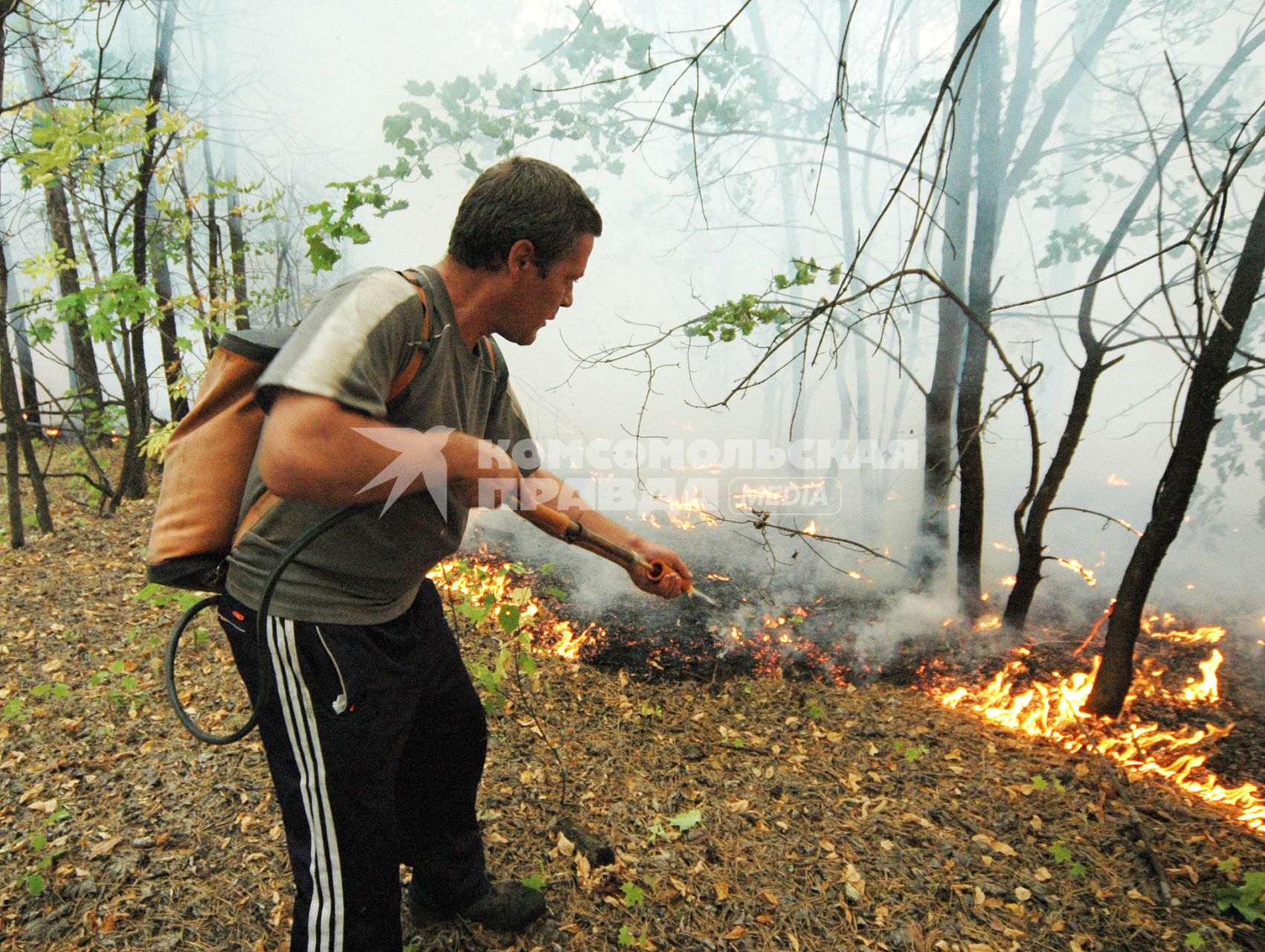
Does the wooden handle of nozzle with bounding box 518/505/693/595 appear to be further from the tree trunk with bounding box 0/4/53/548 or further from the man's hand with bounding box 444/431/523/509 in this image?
the tree trunk with bounding box 0/4/53/548

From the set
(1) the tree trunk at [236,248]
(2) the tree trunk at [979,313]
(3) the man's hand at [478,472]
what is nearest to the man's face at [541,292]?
(3) the man's hand at [478,472]

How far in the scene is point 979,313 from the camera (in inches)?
214

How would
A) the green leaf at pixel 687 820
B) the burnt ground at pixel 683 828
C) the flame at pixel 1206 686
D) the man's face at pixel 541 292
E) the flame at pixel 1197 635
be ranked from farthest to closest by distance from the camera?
the flame at pixel 1197 635 → the flame at pixel 1206 686 → the green leaf at pixel 687 820 → the burnt ground at pixel 683 828 → the man's face at pixel 541 292

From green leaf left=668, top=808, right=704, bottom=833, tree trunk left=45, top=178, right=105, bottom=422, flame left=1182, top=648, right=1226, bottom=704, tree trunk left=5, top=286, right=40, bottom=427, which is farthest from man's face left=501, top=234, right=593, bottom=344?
tree trunk left=45, top=178, right=105, bottom=422

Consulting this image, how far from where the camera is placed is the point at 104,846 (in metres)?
2.61

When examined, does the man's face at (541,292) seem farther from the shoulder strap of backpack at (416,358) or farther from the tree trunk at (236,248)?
the tree trunk at (236,248)

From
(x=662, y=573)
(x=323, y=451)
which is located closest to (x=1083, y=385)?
(x=662, y=573)

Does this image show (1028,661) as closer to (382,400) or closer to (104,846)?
(382,400)

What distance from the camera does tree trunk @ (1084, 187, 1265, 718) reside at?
330 cm

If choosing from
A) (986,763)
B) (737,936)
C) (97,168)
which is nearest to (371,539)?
(737,936)

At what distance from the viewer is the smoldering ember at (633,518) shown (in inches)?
63.7

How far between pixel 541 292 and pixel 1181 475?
373cm

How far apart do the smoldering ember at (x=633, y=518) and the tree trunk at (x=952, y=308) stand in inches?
2.1

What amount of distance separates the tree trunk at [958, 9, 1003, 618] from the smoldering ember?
34 millimetres
